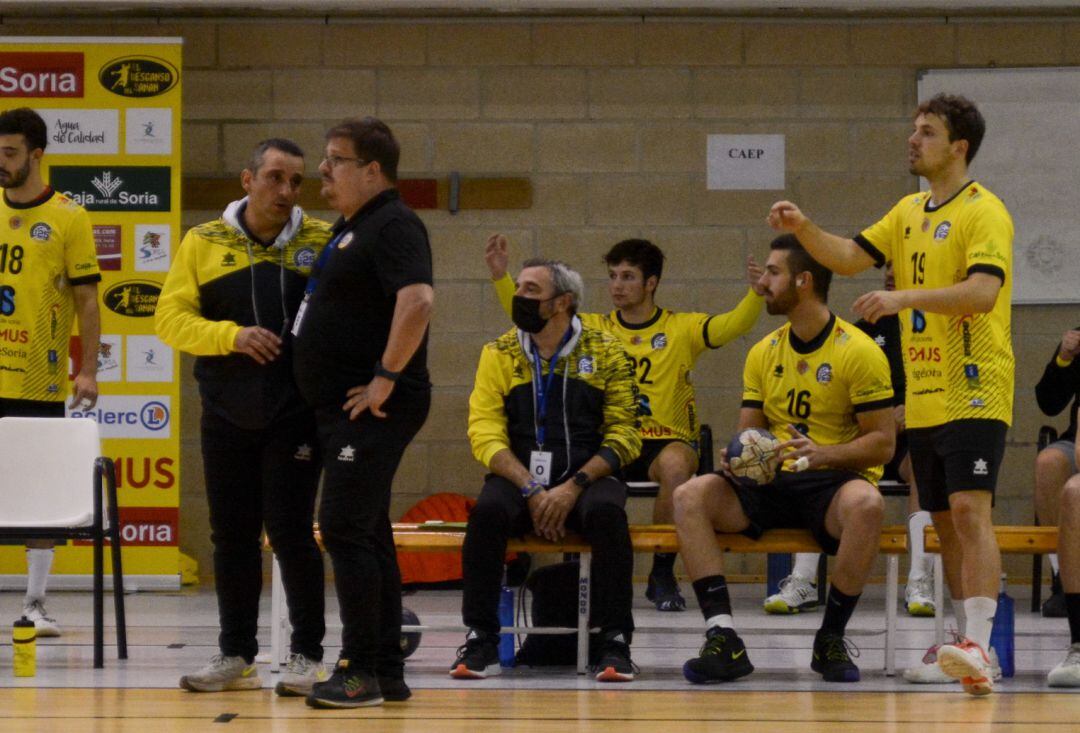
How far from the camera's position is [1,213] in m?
A: 5.22

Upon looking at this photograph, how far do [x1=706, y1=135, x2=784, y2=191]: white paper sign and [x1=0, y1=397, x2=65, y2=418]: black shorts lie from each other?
339 cm

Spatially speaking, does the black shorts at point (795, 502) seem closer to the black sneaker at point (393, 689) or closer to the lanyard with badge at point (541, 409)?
the lanyard with badge at point (541, 409)

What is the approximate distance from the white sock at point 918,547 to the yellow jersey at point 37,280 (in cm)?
321

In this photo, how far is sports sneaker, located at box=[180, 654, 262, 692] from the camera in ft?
13.4

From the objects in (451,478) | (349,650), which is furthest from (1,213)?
(451,478)

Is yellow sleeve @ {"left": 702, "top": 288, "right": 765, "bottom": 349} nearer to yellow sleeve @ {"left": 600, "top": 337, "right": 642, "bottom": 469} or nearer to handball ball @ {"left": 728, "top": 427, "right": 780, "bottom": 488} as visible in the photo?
yellow sleeve @ {"left": 600, "top": 337, "right": 642, "bottom": 469}

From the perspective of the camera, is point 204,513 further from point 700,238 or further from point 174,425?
point 700,238

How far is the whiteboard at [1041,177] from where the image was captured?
7250mm

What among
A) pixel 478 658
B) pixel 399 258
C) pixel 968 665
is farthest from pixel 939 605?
pixel 399 258

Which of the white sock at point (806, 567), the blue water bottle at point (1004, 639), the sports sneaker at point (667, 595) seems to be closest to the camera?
the blue water bottle at point (1004, 639)

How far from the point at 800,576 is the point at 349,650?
3060mm

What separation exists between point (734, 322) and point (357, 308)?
274 cm

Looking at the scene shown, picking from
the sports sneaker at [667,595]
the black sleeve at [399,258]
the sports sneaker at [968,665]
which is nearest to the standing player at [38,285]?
the black sleeve at [399,258]

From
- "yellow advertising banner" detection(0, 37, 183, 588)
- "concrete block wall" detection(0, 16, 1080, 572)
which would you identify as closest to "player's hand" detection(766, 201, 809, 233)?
"concrete block wall" detection(0, 16, 1080, 572)
